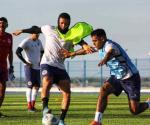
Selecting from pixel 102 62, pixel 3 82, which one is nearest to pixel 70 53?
pixel 102 62

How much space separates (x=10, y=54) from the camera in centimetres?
1820

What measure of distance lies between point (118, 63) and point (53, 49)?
1.52 m

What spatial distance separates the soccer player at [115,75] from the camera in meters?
14.1

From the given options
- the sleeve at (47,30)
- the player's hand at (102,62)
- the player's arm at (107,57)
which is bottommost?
the player's hand at (102,62)

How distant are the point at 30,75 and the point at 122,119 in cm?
470

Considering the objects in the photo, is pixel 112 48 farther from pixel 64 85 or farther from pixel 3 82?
pixel 3 82

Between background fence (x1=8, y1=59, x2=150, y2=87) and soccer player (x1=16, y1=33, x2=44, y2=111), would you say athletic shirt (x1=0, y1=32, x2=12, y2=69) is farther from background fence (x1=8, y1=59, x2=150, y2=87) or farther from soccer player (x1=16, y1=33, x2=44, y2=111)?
background fence (x1=8, y1=59, x2=150, y2=87)

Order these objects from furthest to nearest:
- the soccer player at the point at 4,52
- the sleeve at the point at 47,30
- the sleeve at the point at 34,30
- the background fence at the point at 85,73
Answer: the background fence at the point at 85,73, the soccer player at the point at 4,52, the sleeve at the point at 34,30, the sleeve at the point at 47,30

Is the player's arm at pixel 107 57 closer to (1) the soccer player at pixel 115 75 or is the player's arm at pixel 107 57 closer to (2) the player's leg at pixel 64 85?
(1) the soccer player at pixel 115 75

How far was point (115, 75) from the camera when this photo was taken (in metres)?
14.5

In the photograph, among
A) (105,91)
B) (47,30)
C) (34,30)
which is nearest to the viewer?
(105,91)

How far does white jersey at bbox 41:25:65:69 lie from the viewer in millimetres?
15012

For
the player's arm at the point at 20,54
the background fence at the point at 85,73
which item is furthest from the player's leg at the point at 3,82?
the background fence at the point at 85,73

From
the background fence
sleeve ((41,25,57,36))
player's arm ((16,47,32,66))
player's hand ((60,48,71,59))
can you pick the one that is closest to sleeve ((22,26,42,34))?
sleeve ((41,25,57,36))
